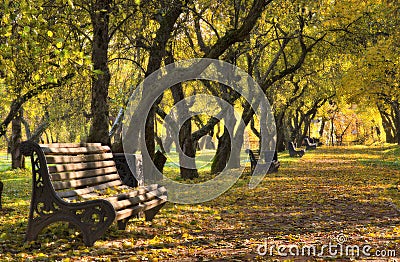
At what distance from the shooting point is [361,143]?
68.1m

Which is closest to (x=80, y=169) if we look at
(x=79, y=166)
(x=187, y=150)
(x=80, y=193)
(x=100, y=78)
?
(x=79, y=166)

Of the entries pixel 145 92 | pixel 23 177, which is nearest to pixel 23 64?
pixel 145 92

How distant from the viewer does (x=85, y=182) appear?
7301mm

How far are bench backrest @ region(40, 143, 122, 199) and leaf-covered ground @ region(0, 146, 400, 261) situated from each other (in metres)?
0.65

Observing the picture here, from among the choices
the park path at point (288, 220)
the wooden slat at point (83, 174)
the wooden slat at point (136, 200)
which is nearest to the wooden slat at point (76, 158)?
the wooden slat at point (83, 174)

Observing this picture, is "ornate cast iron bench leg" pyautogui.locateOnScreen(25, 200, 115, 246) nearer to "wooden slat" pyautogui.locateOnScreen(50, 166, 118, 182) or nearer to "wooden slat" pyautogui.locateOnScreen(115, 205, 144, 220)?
"wooden slat" pyautogui.locateOnScreen(115, 205, 144, 220)

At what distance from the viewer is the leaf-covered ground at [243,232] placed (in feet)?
20.0

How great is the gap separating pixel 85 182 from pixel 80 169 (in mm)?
195

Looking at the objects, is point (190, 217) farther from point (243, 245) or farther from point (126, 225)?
point (243, 245)

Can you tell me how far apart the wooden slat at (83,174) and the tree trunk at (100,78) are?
225cm

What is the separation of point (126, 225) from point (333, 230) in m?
3.05

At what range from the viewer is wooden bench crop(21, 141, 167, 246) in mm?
6375

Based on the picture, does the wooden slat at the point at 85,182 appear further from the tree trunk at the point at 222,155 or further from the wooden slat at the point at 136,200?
the tree trunk at the point at 222,155

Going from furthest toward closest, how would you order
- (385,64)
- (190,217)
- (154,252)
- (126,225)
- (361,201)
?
(385,64) → (361,201) → (190,217) → (126,225) → (154,252)
